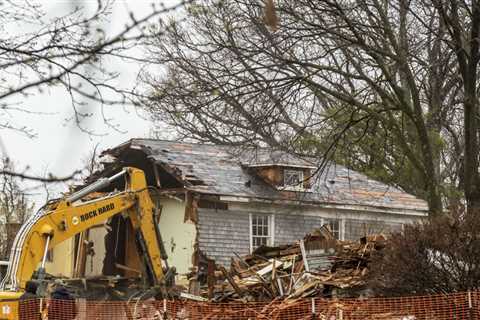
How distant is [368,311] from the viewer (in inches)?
604

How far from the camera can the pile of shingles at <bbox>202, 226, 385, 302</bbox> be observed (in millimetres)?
18953

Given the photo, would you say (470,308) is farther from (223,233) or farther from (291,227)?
(291,227)

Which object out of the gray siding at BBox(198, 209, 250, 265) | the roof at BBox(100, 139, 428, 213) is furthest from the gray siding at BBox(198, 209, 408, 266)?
the roof at BBox(100, 139, 428, 213)

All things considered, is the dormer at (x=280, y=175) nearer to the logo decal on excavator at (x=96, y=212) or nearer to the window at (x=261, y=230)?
the window at (x=261, y=230)

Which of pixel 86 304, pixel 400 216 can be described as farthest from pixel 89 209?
pixel 400 216

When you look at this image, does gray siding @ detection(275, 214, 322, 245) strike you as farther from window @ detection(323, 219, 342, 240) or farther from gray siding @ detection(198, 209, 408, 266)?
window @ detection(323, 219, 342, 240)

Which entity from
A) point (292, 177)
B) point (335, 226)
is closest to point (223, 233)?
point (292, 177)

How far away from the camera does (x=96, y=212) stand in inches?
767

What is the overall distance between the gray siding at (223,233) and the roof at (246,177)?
29.9 inches

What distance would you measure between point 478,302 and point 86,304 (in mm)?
7123

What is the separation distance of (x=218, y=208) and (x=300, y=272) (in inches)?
335

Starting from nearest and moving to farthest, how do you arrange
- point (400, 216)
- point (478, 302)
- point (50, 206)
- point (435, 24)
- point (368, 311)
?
point (478, 302), point (368, 311), point (50, 206), point (435, 24), point (400, 216)

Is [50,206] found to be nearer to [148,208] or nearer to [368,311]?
[148,208]

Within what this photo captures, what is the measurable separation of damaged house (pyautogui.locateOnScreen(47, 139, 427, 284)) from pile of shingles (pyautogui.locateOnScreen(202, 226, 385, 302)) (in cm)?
523
